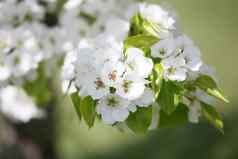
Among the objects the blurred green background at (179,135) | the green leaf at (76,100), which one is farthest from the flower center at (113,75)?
the blurred green background at (179,135)

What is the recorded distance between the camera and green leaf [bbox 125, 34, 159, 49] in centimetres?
155

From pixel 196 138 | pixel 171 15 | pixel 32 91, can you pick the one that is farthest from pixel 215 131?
pixel 171 15

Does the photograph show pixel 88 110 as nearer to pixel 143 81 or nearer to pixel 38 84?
pixel 143 81

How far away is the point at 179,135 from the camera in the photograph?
4637mm

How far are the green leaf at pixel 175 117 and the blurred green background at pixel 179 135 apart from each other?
62.4 inches

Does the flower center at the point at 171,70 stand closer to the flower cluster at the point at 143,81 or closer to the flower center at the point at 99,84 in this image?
the flower cluster at the point at 143,81

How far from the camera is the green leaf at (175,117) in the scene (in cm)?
165

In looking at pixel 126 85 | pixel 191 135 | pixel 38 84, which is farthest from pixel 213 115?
→ pixel 191 135

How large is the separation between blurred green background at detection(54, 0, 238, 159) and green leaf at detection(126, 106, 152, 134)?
6.26ft

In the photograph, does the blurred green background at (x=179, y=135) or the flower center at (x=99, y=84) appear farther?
the blurred green background at (x=179, y=135)

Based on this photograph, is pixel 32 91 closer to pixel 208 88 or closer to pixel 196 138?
pixel 208 88

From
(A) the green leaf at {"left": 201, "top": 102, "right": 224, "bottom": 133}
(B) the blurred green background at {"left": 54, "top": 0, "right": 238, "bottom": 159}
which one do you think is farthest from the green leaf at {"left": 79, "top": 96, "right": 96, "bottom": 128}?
(B) the blurred green background at {"left": 54, "top": 0, "right": 238, "bottom": 159}

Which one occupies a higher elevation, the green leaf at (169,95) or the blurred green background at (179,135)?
the green leaf at (169,95)

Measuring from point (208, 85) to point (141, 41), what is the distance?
0.71 feet
